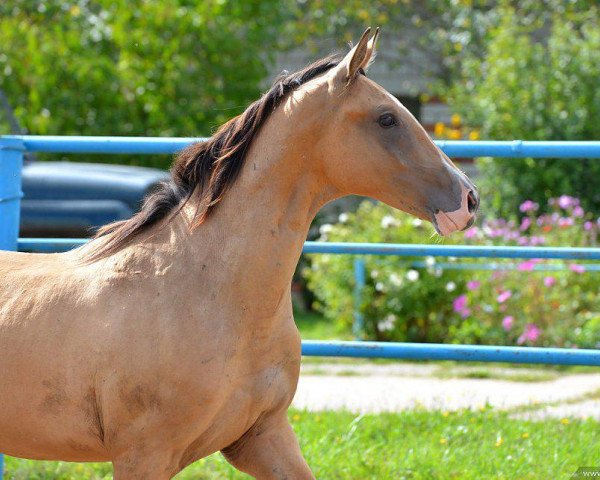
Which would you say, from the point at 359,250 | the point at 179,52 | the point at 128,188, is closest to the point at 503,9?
the point at 179,52

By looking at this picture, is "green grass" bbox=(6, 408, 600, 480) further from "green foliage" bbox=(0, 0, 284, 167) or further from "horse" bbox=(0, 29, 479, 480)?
"green foliage" bbox=(0, 0, 284, 167)

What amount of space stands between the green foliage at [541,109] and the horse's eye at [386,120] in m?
6.99

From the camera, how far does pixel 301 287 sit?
11273mm

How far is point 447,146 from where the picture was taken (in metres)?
3.74

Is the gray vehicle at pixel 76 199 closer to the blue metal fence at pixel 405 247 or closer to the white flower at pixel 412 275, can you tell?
the white flower at pixel 412 275

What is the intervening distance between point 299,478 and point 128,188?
16.3 ft

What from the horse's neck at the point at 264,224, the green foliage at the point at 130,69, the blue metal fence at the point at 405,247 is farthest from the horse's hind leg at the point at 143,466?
the green foliage at the point at 130,69

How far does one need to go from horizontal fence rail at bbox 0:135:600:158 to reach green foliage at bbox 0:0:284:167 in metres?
6.22

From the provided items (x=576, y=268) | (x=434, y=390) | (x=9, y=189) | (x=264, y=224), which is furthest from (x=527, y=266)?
(x=264, y=224)

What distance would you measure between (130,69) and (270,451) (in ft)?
25.5

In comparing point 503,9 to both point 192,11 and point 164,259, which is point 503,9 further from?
point 164,259

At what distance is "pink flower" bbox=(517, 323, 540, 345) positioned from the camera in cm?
751

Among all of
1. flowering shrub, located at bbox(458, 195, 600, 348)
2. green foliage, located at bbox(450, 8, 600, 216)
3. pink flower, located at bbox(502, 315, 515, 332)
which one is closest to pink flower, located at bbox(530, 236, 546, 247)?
flowering shrub, located at bbox(458, 195, 600, 348)

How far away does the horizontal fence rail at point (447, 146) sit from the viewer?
364 cm
